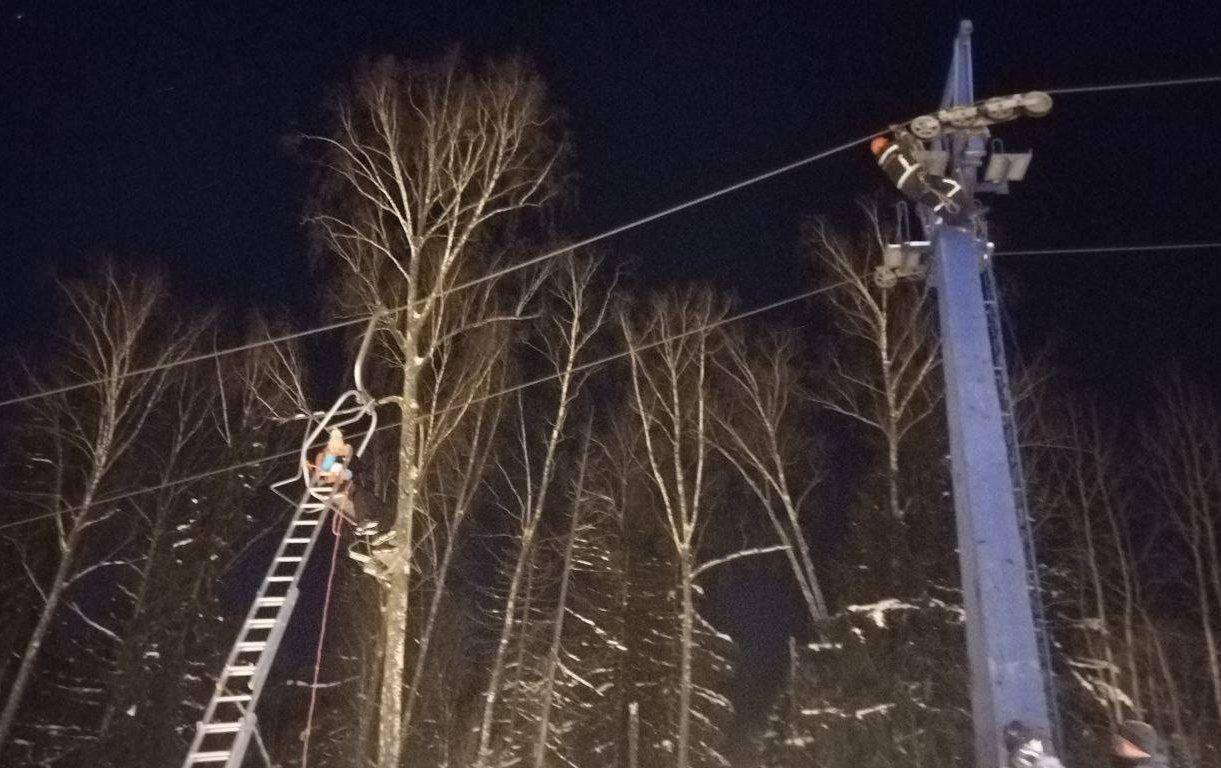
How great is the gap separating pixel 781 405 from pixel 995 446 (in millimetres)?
11470

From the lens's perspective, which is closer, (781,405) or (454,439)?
(454,439)

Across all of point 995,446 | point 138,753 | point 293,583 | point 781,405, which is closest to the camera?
point 995,446

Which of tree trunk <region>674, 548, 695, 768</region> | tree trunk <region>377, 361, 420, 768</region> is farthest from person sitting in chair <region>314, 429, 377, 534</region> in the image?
tree trunk <region>674, 548, 695, 768</region>

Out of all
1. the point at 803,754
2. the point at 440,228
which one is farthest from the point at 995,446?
the point at 803,754

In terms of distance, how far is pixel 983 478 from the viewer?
18.0 feet

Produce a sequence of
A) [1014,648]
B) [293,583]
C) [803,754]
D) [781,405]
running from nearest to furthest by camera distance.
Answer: [1014,648] → [293,583] → [803,754] → [781,405]

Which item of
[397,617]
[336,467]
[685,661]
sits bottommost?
[397,617]

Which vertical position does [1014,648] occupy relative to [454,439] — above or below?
below

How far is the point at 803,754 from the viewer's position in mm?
14977

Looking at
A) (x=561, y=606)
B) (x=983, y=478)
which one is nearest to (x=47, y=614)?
(x=561, y=606)

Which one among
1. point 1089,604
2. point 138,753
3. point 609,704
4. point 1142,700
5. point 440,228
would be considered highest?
point 440,228

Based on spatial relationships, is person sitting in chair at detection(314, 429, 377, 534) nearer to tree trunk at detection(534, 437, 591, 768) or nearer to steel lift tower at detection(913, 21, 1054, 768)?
steel lift tower at detection(913, 21, 1054, 768)

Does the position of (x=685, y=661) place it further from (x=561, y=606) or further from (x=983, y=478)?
(x=983, y=478)

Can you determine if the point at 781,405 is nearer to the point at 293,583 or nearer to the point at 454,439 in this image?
the point at 454,439
